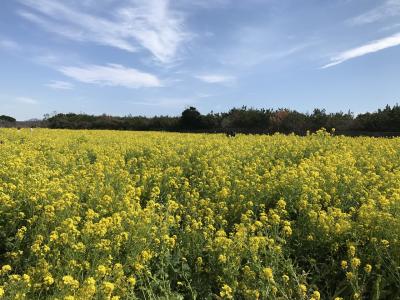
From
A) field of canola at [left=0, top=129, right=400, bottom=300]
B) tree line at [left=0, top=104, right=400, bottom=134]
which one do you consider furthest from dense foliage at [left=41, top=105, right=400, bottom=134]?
field of canola at [left=0, top=129, right=400, bottom=300]

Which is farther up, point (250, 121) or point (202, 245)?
point (250, 121)

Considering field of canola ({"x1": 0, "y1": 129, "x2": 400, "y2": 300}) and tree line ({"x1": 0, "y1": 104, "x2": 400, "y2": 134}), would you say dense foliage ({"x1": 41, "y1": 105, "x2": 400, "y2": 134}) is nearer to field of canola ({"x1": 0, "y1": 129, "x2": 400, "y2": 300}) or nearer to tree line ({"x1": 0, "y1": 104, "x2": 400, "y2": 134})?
tree line ({"x1": 0, "y1": 104, "x2": 400, "y2": 134})

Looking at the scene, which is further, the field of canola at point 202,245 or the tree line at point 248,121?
→ the tree line at point 248,121

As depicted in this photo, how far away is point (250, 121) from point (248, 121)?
0.63 ft

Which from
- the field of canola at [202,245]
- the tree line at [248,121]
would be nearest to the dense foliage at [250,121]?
the tree line at [248,121]

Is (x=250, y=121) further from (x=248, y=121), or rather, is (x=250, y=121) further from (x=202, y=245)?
(x=202, y=245)

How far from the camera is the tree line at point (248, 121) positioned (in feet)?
94.2

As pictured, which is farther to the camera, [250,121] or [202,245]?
[250,121]

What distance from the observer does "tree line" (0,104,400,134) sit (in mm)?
28706

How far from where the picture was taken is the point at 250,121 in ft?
128

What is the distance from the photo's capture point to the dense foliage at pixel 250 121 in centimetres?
2875

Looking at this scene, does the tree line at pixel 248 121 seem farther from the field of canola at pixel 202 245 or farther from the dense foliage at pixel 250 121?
the field of canola at pixel 202 245

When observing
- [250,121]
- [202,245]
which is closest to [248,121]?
[250,121]

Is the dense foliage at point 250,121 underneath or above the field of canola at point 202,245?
above
